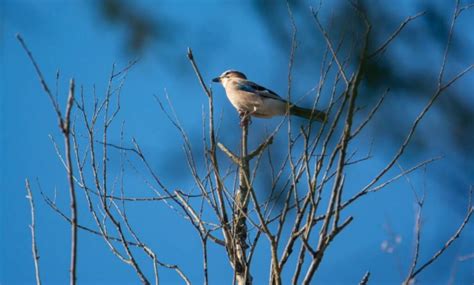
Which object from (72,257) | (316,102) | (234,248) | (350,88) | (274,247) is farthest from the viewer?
(234,248)

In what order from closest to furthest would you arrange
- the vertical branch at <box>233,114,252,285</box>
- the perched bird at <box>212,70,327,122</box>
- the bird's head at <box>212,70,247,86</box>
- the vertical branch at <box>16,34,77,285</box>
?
1. the vertical branch at <box>16,34,77,285</box>
2. the vertical branch at <box>233,114,252,285</box>
3. the perched bird at <box>212,70,327,122</box>
4. the bird's head at <box>212,70,247,86</box>

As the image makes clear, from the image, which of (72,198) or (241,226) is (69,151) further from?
(241,226)

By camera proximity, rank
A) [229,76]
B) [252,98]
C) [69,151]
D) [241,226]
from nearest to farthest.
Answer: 1. [69,151]
2. [241,226]
3. [252,98]
4. [229,76]

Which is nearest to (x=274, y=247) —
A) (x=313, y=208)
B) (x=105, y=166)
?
(x=313, y=208)

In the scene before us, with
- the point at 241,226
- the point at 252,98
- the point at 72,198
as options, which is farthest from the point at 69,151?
Result: the point at 252,98

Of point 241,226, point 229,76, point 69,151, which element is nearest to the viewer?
point 69,151

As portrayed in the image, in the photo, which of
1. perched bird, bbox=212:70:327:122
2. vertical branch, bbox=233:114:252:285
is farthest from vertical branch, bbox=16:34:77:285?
perched bird, bbox=212:70:327:122

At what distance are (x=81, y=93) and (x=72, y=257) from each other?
1751 mm

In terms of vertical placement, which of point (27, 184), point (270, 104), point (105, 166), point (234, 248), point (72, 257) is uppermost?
point (270, 104)

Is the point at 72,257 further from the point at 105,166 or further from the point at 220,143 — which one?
the point at 220,143

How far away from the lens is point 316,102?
108 inches

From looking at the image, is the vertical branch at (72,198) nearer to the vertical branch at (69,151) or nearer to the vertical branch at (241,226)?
the vertical branch at (69,151)

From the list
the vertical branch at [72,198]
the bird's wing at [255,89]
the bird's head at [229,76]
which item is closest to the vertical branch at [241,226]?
the vertical branch at [72,198]

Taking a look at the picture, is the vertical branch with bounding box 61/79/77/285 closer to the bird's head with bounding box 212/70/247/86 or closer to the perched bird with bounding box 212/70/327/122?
the perched bird with bounding box 212/70/327/122
